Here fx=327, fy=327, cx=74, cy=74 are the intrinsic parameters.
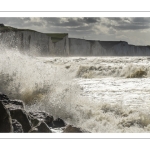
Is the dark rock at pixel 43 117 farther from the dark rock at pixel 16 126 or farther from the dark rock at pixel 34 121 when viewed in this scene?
the dark rock at pixel 16 126

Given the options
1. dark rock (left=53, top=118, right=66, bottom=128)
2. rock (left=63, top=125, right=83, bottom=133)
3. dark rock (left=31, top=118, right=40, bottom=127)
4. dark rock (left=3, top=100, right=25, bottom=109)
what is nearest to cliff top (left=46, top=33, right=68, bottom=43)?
dark rock (left=3, top=100, right=25, bottom=109)

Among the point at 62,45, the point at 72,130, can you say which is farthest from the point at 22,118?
the point at 62,45

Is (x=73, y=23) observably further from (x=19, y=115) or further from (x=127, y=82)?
(x=127, y=82)

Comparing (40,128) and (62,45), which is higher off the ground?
(62,45)

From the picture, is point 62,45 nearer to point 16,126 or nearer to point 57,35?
point 57,35

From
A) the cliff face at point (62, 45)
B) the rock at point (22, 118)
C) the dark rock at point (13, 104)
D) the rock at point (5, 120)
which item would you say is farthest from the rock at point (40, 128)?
the cliff face at point (62, 45)

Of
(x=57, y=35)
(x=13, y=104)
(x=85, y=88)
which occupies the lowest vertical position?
(x=13, y=104)
